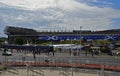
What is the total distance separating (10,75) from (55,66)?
914 centimetres

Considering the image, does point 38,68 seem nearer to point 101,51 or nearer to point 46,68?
point 46,68

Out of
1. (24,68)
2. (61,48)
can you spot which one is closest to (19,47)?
(61,48)

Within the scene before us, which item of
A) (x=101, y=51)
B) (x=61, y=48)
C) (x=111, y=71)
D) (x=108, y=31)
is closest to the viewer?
(x=111, y=71)

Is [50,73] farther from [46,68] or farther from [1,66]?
[1,66]

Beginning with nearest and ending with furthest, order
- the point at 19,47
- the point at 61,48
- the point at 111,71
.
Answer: the point at 111,71, the point at 61,48, the point at 19,47

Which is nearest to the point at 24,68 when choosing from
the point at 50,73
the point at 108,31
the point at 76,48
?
the point at 50,73

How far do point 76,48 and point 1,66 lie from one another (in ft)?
155

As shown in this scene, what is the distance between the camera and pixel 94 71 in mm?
53031

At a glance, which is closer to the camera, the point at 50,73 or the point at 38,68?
the point at 50,73

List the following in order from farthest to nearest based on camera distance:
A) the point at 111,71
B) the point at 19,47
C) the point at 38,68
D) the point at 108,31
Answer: the point at 108,31 → the point at 19,47 → the point at 38,68 → the point at 111,71

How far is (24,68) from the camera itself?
6038cm

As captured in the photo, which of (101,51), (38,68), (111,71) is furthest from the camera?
(101,51)

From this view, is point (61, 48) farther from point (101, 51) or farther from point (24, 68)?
point (24, 68)

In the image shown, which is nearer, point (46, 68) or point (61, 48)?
point (46, 68)
